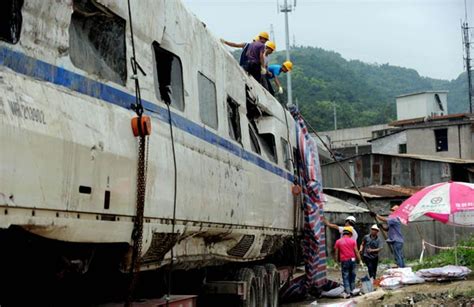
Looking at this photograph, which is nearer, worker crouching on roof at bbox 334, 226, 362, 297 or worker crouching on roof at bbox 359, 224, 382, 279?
worker crouching on roof at bbox 334, 226, 362, 297

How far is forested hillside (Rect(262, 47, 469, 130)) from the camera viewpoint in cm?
7694

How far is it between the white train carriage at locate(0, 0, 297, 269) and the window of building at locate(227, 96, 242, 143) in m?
0.03

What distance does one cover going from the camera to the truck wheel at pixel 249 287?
945cm

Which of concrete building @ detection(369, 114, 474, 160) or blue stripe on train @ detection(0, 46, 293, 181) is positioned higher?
concrete building @ detection(369, 114, 474, 160)

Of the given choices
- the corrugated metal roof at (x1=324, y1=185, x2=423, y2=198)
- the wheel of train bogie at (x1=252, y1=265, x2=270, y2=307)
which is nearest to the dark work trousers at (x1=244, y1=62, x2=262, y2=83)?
the wheel of train bogie at (x1=252, y1=265, x2=270, y2=307)

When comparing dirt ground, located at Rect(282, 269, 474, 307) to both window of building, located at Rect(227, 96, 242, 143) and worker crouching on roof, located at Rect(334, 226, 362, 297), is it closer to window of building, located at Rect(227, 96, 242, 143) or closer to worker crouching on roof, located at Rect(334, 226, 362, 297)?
worker crouching on roof, located at Rect(334, 226, 362, 297)

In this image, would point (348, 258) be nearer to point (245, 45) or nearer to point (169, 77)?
point (245, 45)

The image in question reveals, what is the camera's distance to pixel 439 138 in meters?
40.3

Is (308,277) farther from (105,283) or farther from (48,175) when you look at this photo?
(48,175)

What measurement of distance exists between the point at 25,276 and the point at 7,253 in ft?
1.46

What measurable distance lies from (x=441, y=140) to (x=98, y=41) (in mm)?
37401

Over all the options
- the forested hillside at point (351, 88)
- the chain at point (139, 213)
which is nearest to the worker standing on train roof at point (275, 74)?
the chain at point (139, 213)

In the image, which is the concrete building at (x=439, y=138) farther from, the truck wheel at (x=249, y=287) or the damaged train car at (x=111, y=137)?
the damaged train car at (x=111, y=137)

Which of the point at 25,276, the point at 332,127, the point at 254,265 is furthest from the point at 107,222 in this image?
the point at 332,127
